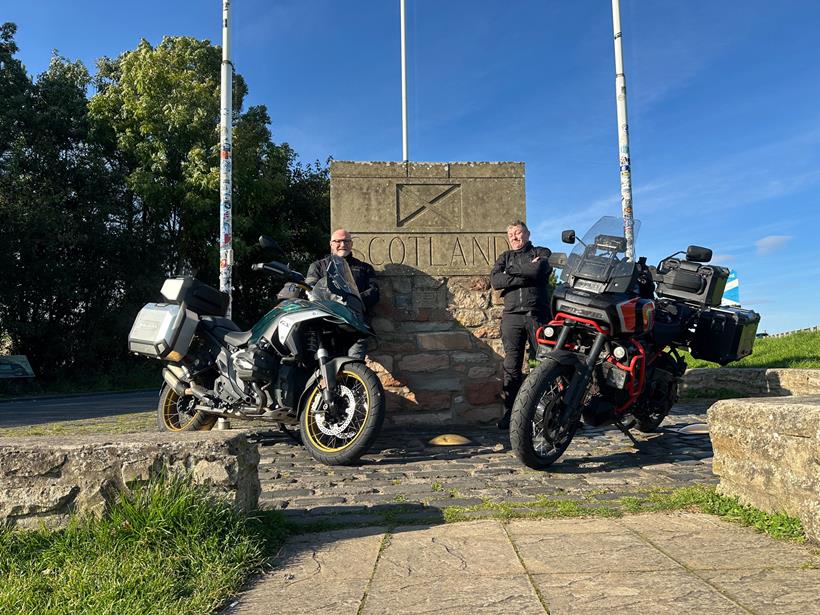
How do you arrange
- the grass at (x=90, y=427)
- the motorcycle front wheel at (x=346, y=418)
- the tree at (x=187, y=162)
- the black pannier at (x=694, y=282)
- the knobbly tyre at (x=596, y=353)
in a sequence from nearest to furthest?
the knobbly tyre at (x=596, y=353) → the motorcycle front wheel at (x=346, y=418) → the black pannier at (x=694, y=282) → the grass at (x=90, y=427) → the tree at (x=187, y=162)

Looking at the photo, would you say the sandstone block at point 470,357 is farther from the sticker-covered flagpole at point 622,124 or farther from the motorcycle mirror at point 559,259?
the sticker-covered flagpole at point 622,124

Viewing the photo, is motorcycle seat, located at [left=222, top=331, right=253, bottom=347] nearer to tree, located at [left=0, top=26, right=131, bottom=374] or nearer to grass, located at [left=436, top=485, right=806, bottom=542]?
grass, located at [left=436, top=485, right=806, bottom=542]

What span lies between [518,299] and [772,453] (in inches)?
122

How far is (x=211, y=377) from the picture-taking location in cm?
495

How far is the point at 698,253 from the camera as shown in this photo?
176 inches

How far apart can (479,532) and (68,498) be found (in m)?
1.80

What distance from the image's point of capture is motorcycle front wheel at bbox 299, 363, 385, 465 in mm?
4133

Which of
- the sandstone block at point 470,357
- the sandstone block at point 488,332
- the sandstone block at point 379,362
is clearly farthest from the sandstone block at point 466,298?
the sandstone block at point 379,362

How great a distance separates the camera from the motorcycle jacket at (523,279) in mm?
5582

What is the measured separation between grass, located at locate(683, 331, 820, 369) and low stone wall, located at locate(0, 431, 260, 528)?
9296 millimetres

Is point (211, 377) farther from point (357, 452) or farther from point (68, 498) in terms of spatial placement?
point (68, 498)

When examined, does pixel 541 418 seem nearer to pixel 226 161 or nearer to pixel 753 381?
pixel 753 381

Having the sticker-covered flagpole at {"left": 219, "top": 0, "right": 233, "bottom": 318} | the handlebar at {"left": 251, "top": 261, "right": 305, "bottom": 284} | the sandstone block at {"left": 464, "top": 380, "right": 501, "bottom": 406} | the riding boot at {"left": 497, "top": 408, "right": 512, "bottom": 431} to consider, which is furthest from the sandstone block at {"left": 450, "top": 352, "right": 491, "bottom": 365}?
the sticker-covered flagpole at {"left": 219, "top": 0, "right": 233, "bottom": 318}

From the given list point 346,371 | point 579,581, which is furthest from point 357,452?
point 579,581
